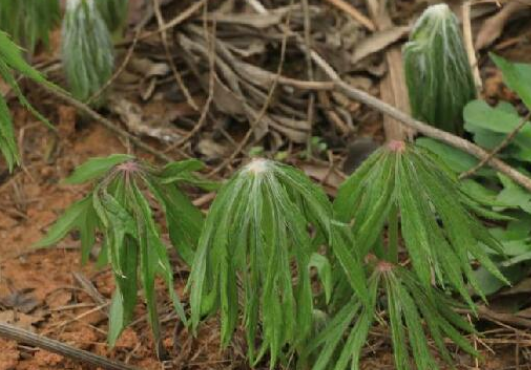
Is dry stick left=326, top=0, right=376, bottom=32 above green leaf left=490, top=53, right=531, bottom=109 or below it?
above

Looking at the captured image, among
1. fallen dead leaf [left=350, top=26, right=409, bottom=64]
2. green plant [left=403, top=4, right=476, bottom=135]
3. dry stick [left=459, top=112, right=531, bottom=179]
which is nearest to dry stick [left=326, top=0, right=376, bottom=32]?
fallen dead leaf [left=350, top=26, right=409, bottom=64]

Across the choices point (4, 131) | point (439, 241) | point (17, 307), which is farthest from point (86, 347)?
point (439, 241)

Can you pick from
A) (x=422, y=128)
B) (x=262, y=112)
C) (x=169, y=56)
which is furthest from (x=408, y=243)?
(x=169, y=56)

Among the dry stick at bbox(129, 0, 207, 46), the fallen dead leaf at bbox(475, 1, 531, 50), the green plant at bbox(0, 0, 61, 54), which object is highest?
the green plant at bbox(0, 0, 61, 54)

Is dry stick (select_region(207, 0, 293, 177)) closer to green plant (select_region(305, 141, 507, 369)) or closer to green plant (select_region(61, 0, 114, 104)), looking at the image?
green plant (select_region(61, 0, 114, 104))

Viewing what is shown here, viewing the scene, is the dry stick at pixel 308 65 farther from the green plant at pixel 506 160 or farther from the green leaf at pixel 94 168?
the green leaf at pixel 94 168

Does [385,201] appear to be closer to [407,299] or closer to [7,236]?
[407,299]

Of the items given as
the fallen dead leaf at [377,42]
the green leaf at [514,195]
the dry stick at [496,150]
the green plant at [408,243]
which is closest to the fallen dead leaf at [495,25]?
the fallen dead leaf at [377,42]
